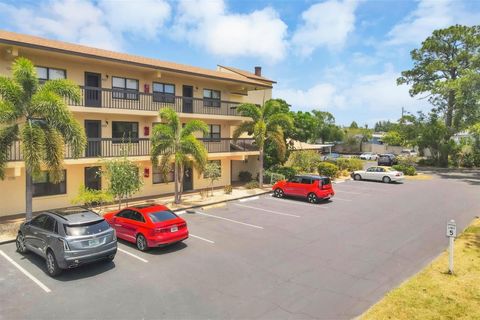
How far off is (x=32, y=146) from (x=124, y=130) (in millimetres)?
9198

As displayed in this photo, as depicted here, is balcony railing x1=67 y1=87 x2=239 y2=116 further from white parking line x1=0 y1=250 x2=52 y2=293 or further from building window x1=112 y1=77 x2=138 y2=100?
white parking line x1=0 y1=250 x2=52 y2=293

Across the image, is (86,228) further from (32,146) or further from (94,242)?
(32,146)

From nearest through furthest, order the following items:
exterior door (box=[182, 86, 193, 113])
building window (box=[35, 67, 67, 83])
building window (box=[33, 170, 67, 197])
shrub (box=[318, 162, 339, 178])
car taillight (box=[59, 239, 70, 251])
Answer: car taillight (box=[59, 239, 70, 251]) → building window (box=[33, 170, 67, 197]) → building window (box=[35, 67, 67, 83]) → exterior door (box=[182, 86, 193, 113]) → shrub (box=[318, 162, 339, 178])

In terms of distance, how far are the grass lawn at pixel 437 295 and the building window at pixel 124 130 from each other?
16552 mm

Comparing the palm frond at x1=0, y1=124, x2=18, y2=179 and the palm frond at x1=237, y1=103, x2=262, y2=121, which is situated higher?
the palm frond at x1=237, y1=103, x2=262, y2=121

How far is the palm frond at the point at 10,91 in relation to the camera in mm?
13344

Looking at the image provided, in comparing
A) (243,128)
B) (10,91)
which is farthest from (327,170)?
(10,91)

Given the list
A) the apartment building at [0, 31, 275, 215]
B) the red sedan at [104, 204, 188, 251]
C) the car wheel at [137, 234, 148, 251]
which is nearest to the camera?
the red sedan at [104, 204, 188, 251]

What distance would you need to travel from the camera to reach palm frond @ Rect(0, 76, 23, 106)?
13344 mm

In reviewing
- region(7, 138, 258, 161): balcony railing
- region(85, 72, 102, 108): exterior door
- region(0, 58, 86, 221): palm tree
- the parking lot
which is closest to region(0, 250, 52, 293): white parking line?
the parking lot

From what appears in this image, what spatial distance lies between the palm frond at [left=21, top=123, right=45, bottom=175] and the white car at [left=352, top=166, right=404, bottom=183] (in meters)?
27.9

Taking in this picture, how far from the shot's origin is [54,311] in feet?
27.5

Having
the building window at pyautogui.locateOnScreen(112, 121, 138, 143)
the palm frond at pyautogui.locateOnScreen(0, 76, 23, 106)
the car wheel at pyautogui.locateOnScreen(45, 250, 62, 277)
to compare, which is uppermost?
the palm frond at pyautogui.locateOnScreen(0, 76, 23, 106)

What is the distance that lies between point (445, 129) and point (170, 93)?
37.9 metres
